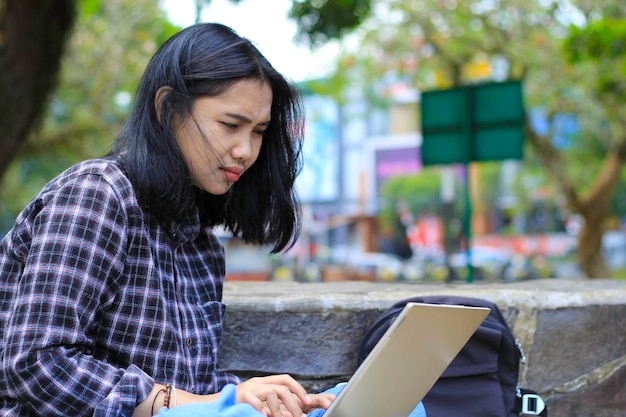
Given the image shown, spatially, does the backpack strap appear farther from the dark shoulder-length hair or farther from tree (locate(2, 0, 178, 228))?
tree (locate(2, 0, 178, 228))

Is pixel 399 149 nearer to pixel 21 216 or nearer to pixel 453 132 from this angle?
pixel 453 132

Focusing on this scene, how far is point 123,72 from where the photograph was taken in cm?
1176

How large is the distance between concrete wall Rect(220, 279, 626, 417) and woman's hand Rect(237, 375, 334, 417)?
32.5 inches

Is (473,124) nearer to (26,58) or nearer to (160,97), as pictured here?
(26,58)

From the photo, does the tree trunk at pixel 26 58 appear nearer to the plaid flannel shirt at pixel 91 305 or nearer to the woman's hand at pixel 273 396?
the plaid flannel shirt at pixel 91 305

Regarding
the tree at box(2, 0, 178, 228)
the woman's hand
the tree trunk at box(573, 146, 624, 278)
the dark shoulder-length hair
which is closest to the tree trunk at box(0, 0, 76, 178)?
the dark shoulder-length hair

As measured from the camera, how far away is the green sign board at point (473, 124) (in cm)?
641

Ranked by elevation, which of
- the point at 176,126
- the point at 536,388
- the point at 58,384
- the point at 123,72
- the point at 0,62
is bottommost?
the point at 536,388

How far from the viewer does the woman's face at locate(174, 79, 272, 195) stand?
1634mm

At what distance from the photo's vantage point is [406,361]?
1433 millimetres

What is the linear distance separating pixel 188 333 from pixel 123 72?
10.7m

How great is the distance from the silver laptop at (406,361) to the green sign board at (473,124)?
16.5 feet

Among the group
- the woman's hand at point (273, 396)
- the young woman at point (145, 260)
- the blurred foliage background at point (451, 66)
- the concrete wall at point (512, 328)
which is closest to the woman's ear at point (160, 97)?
the young woman at point (145, 260)

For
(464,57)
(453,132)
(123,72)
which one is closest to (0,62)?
(453,132)
